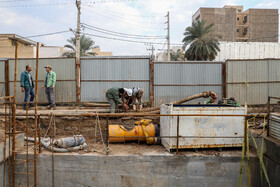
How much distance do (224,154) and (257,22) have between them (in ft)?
192

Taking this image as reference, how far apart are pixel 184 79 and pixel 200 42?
1973 cm

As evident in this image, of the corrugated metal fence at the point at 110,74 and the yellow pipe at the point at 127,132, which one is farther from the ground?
the corrugated metal fence at the point at 110,74

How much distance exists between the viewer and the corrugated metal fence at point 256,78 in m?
10.3

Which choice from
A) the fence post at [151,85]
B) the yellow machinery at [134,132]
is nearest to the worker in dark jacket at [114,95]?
the yellow machinery at [134,132]

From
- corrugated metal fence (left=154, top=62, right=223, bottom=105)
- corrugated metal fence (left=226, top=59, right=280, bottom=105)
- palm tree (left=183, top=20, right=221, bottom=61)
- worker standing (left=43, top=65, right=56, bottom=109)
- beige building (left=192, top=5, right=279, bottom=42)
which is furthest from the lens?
beige building (left=192, top=5, right=279, bottom=42)

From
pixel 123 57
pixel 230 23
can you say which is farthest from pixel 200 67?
pixel 230 23

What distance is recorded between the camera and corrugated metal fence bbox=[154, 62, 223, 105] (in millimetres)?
10188

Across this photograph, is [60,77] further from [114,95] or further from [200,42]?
[200,42]

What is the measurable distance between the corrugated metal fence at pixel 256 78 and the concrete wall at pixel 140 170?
5689 mm

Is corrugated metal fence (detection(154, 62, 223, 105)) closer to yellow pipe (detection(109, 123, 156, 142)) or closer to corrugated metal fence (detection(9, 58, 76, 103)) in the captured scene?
yellow pipe (detection(109, 123, 156, 142))

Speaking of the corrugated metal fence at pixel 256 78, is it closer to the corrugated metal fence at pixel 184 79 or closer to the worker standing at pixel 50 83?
the corrugated metal fence at pixel 184 79

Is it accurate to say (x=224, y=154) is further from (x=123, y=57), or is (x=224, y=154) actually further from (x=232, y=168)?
(x=123, y=57)

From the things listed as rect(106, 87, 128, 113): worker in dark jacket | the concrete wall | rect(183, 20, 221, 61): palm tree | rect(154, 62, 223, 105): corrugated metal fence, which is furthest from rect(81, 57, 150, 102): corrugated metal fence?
rect(183, 20, 221, 61): palm tree

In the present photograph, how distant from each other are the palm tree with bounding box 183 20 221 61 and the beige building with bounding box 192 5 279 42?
77.2 feet
